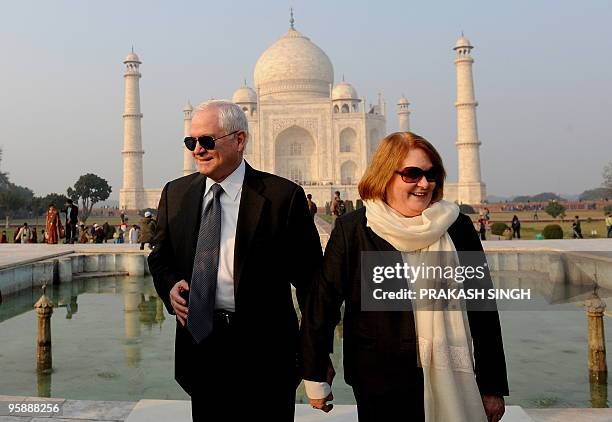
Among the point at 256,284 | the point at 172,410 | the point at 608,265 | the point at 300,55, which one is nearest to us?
the point at 256,284

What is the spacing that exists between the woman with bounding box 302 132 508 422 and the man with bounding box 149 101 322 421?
0.15 m

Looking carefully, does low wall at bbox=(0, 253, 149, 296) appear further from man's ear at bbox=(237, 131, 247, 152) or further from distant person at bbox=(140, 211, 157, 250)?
man's ear at bbox=(237, 131, 247, 152)

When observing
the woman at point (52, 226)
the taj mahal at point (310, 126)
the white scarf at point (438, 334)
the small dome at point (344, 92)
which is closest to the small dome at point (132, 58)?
the taj mahal at point (310, 126)

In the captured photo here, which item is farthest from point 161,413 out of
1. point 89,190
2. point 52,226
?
point 89,190

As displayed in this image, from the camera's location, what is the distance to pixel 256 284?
1688 millimetres

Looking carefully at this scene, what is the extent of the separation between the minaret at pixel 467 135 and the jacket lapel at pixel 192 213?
32.2 metres

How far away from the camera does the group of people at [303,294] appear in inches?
59.4

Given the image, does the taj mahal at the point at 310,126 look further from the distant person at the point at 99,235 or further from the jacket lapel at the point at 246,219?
the jacket lapel at the point at 246,219

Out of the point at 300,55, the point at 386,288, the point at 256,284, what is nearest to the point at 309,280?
the point at 256,284

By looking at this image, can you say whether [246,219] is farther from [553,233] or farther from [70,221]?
[553,233]

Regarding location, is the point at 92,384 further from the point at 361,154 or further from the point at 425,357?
the point at 361,154

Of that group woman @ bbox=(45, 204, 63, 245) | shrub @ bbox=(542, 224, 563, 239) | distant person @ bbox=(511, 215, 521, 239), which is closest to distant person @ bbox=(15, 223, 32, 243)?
woman @ bbox=(45, 204, 63, 245)

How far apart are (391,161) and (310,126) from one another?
34.4m

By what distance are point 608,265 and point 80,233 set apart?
1186 cm
